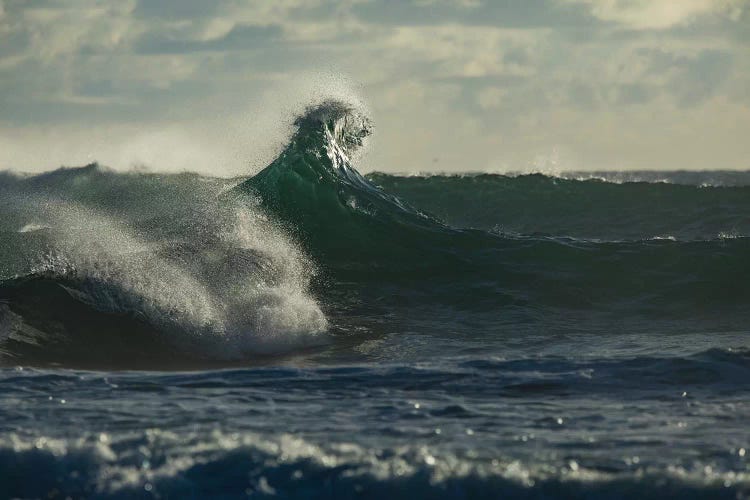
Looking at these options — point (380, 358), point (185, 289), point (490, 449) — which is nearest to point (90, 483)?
point (490, 449)

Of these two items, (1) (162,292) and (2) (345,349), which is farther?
(1) (162,292)

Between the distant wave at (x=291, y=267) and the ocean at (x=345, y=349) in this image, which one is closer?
the ocean at (x=345, y=349)

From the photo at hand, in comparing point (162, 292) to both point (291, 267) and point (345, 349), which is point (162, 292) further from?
A: point (345, 349)

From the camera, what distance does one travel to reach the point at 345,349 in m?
9.33

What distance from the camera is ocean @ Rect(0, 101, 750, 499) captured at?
513 cm

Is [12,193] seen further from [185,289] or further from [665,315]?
[665,315]

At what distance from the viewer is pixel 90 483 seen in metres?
5.00

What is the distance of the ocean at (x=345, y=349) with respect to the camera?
5.13 metres

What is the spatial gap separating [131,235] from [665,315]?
630 cm

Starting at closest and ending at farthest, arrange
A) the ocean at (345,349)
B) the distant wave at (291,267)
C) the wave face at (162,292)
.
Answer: the ocean at (345,349)
the wave face at (162,292)
the distant wave at (291,267)

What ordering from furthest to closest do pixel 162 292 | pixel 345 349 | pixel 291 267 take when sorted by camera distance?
pixel 291 267, pixel 162 292, pixel 345 349

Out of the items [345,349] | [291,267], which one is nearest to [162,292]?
[291,267]

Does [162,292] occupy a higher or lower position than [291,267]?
lower

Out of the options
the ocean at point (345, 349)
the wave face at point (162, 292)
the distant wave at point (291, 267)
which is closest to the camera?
the ocean at point (345, 349)
